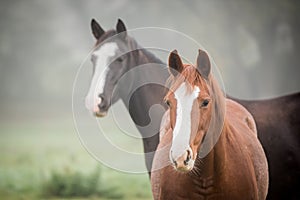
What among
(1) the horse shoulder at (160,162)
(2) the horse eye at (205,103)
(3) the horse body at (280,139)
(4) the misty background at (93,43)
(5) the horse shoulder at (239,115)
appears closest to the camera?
(2) the horse eye at (205,103)

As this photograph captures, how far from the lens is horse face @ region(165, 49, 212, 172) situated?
2.38 meters

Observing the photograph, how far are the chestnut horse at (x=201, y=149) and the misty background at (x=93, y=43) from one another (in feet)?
11.7

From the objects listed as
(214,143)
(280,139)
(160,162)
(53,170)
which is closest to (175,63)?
(214,143)

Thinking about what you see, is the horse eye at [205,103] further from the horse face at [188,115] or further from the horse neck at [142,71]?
the horse neck at [142,71]

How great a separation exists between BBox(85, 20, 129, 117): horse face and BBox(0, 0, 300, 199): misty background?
257cm

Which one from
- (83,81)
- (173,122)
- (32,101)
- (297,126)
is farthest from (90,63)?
(32,101)

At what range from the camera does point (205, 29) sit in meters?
6.52

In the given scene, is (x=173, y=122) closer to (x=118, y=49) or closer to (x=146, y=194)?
(x=118, y=49)

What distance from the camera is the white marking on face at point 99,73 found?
146 inches

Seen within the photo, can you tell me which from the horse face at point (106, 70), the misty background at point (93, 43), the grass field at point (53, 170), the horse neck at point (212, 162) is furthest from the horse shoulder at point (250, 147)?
the misty background at point (93, 43)

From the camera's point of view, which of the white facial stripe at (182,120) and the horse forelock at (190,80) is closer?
the white facial stripe at (182,120)

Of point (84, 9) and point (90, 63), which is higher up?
point (84, 9)

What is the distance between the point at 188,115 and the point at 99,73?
1390 mm

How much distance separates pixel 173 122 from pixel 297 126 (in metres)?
1.71
